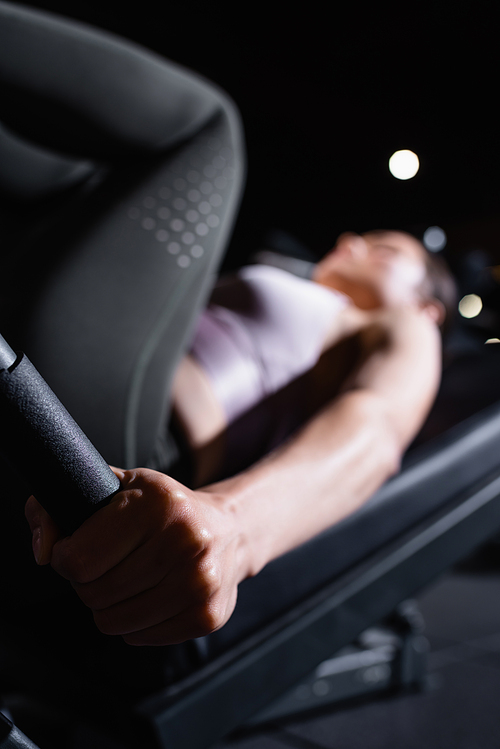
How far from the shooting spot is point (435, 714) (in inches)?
28.6

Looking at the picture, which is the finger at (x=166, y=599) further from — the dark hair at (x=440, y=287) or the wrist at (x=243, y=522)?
the dark hair at (x=440, y=287)

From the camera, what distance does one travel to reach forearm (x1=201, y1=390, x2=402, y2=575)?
34 cm

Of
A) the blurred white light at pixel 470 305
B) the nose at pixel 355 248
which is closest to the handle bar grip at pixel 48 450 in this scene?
the nose at pixel 355 248

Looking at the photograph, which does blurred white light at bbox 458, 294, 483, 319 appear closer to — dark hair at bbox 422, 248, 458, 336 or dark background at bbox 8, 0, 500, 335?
dark background at bbox 8, 0, 500, 335

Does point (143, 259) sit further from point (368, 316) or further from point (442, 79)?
point (442, 79)

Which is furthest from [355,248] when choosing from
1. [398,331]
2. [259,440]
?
[259,440]

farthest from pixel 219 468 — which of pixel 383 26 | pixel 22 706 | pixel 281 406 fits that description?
pixel 383 26

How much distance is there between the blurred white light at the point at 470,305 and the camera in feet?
5.07

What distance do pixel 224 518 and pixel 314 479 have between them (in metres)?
0.14

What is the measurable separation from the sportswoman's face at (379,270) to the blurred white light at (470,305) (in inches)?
25.2

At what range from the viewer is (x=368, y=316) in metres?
0.71

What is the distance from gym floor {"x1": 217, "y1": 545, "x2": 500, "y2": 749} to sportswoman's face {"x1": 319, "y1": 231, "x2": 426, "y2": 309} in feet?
2.08

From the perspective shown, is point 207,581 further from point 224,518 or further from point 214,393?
point 214,393

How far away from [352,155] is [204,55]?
3.05 feet
